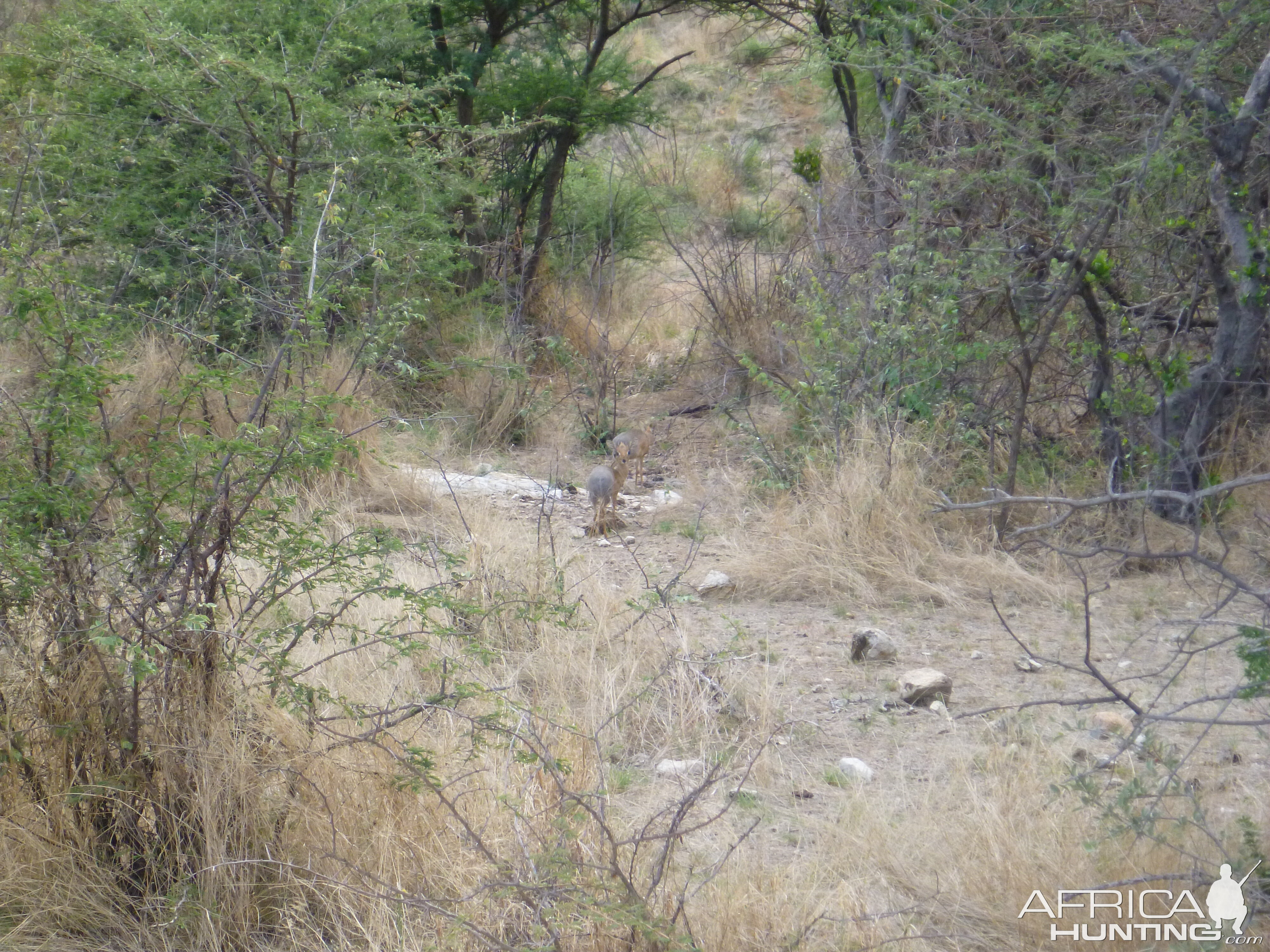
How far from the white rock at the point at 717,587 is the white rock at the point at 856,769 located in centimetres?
170

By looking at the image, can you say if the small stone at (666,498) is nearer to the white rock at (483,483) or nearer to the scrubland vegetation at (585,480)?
the scrubland vegetation at (585,480)

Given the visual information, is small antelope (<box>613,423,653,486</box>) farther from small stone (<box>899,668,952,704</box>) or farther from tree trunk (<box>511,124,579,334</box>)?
small stone (<box>899,668,952,704</box>)

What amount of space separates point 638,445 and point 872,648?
10.2 ft

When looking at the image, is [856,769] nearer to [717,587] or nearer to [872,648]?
[872,648]

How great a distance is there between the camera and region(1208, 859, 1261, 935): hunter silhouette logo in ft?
6.92

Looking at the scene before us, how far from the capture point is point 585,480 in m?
7.47

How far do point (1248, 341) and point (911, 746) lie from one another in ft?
9.82

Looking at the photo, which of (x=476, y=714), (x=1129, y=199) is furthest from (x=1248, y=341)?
(x=476, y=714)

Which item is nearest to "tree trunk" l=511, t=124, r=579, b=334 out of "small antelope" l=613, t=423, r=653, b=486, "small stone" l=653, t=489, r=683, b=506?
"small antelope" l=613, t=423, r=653, b=486

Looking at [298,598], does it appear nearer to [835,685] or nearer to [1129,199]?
[835,685]

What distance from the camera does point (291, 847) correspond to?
109 inches

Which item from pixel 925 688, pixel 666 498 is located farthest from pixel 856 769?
pixel 666 498

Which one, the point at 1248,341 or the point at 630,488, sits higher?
the point at 1248,341

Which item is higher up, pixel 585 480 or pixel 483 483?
pixel 483 483
